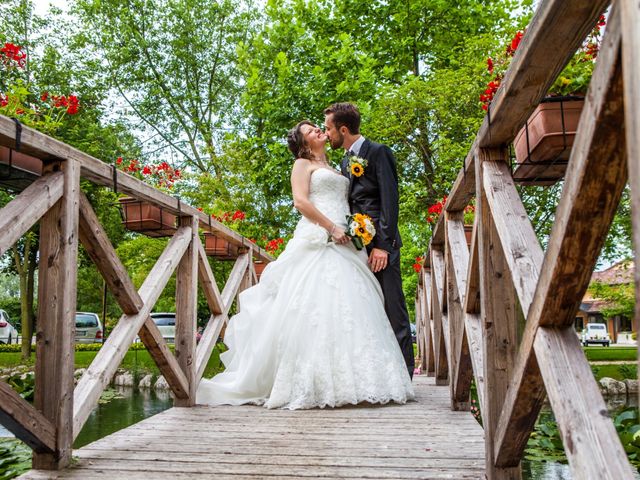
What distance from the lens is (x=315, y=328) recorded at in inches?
141

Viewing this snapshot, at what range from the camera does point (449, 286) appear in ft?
11.8

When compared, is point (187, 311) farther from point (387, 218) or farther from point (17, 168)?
point (17, 168)

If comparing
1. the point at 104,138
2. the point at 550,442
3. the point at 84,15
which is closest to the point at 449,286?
the point at 550,442

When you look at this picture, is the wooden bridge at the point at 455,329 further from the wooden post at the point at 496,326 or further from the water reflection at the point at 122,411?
the water reflection at the point at 122,411

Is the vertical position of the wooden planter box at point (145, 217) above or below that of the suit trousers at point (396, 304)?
above

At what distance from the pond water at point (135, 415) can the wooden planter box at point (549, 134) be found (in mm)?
1646

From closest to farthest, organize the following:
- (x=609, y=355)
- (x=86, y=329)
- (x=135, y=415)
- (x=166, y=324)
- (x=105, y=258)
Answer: (x=105, y=258) < (x=135, y=415) < (x=609, y=355) < (x=166, y=324) < (x=86, y=329)

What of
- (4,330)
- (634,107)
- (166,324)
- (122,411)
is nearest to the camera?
(634,107)

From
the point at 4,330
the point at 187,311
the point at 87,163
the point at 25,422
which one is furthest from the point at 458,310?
the point at 4,330

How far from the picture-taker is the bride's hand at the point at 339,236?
12.8 feet

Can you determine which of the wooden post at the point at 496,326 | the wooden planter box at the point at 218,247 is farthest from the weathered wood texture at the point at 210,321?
the wooden post at the point at 496,326

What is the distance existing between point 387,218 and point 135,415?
3675mm

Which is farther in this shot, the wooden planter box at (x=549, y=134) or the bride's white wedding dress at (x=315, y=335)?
the bride's white wedding dress at (x=315, y=335)

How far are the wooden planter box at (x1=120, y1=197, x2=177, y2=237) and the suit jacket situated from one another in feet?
4.04
